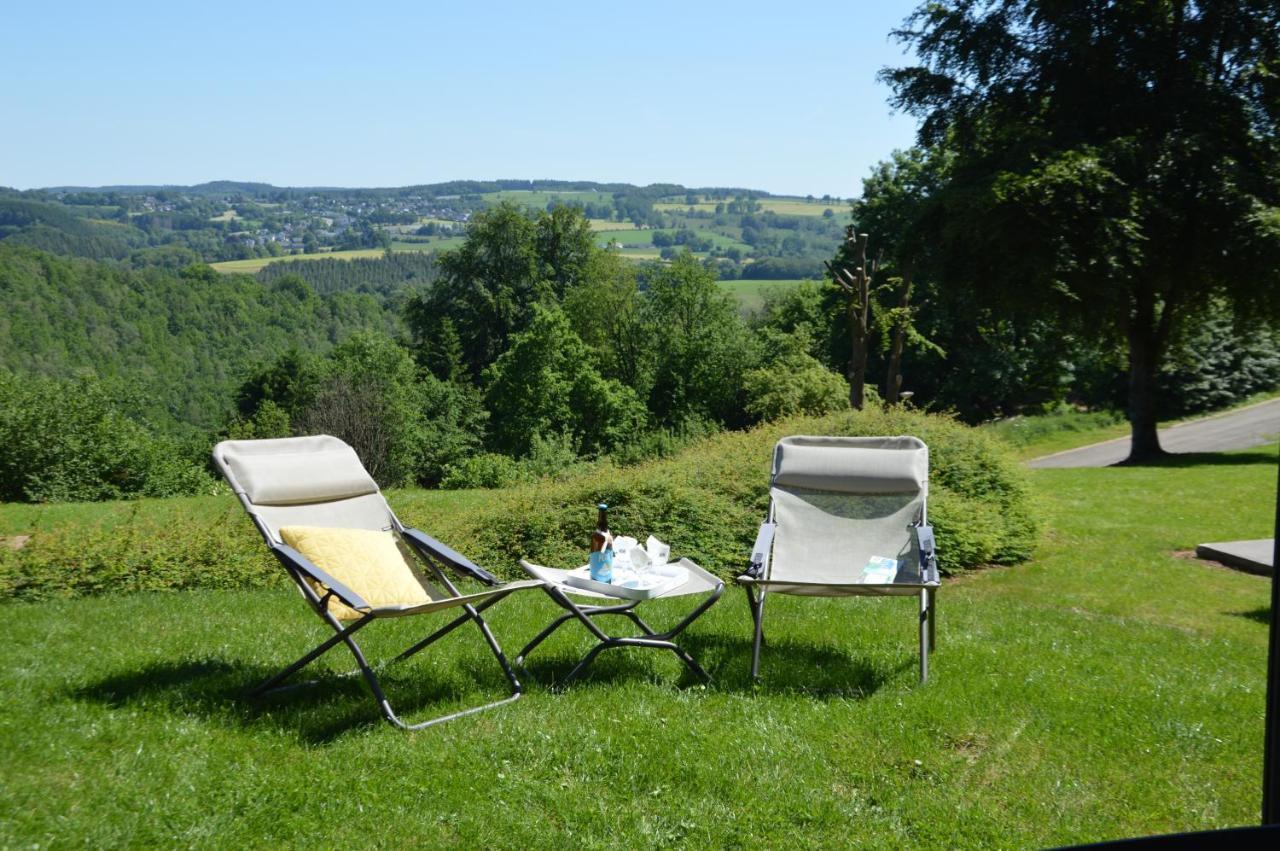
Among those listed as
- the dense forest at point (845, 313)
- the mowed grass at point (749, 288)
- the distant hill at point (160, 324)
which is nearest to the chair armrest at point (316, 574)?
the dense forest at point (845, 313)

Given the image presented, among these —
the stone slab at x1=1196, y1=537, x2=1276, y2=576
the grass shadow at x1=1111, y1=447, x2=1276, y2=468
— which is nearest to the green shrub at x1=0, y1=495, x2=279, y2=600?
the stone slab at x1=1196, y1=537, x2=1276, y2=576

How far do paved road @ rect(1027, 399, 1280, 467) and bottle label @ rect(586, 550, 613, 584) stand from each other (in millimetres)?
16919

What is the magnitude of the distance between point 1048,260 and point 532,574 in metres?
→ 13.0

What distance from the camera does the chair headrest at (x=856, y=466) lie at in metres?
5.57

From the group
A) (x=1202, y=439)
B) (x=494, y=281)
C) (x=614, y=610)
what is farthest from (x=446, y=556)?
(x=494, y=281)

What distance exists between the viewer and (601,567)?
4801mm

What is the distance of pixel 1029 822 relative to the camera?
3.26 metres

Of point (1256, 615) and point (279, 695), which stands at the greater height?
point (279, 695)

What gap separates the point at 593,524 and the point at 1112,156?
11.2m

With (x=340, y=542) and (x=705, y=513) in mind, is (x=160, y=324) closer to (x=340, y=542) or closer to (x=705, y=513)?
(x=705, y=513)

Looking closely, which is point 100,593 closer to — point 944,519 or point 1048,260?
point 944,519

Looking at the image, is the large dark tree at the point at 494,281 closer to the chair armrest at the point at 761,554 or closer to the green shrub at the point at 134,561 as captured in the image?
the green shrub at the point at 134,561

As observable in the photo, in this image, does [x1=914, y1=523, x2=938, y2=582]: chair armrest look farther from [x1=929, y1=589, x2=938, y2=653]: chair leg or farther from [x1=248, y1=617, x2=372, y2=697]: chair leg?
[x1=248, y1=617, x2=372, y2=697]: chair leg

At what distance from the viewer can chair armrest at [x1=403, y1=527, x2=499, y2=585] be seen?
456cm
